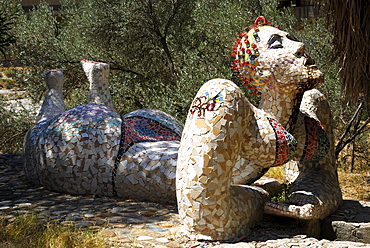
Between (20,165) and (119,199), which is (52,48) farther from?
(119,199)

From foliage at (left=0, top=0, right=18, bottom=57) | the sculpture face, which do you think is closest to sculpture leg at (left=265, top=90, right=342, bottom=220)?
the sculpture face

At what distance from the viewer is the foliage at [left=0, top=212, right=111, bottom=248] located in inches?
126

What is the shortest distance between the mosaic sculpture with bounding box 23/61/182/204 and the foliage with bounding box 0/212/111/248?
4.06 ft

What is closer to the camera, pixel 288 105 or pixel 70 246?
pixel 70 246

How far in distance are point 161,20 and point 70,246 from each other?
23.3 feet

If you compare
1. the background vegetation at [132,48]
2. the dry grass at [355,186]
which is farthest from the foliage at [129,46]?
the dry grass at [355,186]

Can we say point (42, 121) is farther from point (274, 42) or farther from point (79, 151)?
point (274, 42)

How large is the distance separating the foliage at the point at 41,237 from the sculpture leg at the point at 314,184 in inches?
54.3

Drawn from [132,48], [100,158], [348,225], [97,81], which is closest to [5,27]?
[97,81]

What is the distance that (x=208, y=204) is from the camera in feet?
11.3

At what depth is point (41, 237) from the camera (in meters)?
3.31

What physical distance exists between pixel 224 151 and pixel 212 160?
113mm

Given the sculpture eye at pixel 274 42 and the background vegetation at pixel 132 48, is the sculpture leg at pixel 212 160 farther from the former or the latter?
the background vegetation at pixel 132 48

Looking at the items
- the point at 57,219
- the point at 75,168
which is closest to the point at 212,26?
the point at 75,168
